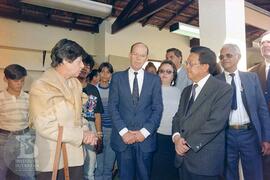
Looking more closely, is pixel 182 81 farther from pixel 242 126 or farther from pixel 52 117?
pixel 52 117

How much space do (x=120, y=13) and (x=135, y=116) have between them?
179 inches

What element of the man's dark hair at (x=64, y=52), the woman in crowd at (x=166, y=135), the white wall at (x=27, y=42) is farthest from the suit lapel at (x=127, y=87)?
the white wall at (x=27, y=42)

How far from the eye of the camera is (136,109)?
8.00ft

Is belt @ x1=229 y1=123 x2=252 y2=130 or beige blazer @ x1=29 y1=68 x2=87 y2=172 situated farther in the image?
belt @ x1=229 y1=123 x2=252 y2=130

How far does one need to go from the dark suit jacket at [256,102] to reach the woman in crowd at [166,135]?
0.56 meters

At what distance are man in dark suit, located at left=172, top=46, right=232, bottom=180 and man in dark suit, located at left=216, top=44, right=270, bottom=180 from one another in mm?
356

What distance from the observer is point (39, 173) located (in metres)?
1.69

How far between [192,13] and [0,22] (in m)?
4.37

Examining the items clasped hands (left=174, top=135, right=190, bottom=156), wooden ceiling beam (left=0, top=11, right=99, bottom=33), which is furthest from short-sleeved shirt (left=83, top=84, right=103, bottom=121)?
wooden ceiling beam (left=0, top=11, right=99, bottom=33)

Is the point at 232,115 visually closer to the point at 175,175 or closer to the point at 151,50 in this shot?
the point at 175,175

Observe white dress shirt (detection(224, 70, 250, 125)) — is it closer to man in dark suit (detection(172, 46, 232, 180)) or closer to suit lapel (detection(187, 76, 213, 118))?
man in dark suit (detection(172, 46, 232, 180))

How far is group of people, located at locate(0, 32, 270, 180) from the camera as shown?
5.56 feet

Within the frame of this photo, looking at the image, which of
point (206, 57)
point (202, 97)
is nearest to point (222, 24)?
point (206, 57)

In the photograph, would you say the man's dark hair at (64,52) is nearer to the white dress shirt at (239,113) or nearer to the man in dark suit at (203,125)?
the man in dark suit at (203,125)
